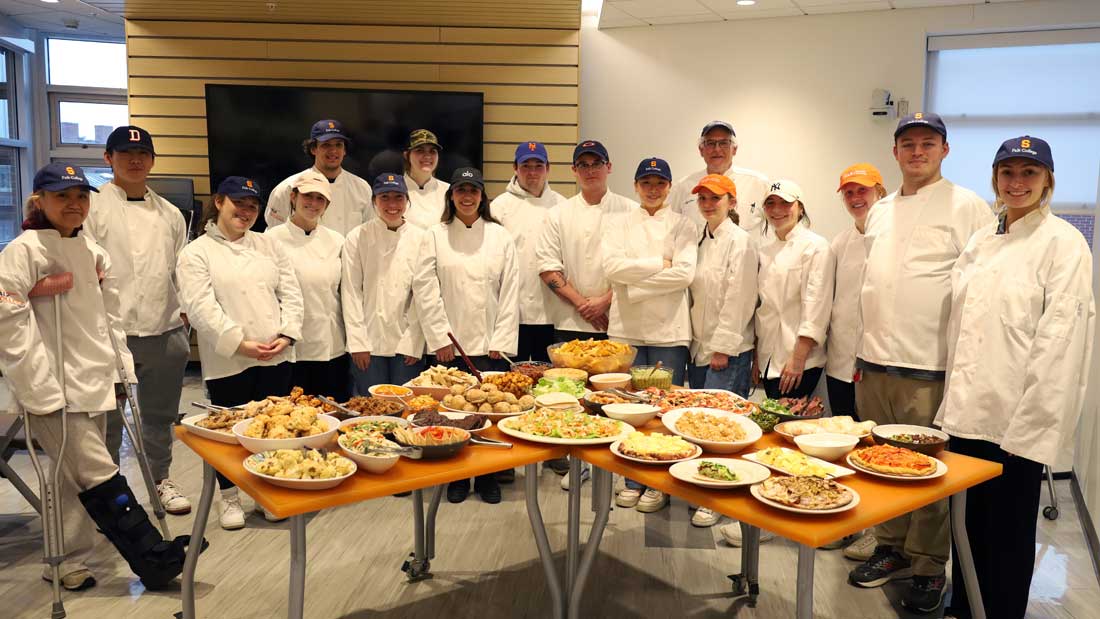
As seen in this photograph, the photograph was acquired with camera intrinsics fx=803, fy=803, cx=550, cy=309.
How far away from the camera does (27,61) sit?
905 centimetres

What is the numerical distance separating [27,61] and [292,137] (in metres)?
4.26

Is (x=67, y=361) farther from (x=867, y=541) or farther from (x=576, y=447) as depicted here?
(x=867, y=541)

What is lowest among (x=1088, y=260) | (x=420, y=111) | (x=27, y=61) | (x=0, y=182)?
(x=1088, y=260)

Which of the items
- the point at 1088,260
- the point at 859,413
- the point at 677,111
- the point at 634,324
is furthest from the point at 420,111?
the point at 1088,260

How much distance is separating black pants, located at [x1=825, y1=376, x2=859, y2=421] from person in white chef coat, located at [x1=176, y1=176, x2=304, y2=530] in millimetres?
2632

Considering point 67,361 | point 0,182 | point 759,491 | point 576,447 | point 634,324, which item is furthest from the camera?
point 0,182

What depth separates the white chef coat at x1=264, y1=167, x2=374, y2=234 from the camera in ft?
16.5

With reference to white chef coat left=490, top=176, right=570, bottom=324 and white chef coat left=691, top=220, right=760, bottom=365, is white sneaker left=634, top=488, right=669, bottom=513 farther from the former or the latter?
white chef coat left=490, top=176, right=570, bottom=324

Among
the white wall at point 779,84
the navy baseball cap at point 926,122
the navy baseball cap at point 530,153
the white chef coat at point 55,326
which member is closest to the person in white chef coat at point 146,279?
the white chef coat at point 55,326

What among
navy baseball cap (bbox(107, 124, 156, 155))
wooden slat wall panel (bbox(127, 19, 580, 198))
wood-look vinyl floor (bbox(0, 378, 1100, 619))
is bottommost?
wood-look vinyl floor (bbox(0, 378, 1100, 619))

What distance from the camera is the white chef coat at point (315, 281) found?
429cm

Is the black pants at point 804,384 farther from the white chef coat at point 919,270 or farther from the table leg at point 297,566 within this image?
the table leg at point 297,566

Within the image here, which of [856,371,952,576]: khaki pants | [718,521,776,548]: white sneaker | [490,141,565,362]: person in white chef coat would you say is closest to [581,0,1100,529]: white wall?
[490,141,565,362]: person in white chef coat

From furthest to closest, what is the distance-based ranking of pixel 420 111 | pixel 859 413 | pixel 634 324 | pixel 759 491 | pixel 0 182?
pixel 0 182, pixel 420 111, pixel 634 324, pixel 859 413, pixel 759 491
